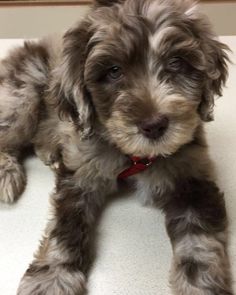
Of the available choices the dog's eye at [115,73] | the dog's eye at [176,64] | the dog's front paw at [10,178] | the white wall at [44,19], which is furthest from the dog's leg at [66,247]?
the white wall at [44,19]

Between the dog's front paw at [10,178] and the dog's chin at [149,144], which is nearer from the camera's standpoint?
the dog's chin at [149,144]

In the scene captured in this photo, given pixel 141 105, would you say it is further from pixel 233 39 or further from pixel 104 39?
pixel 233 39

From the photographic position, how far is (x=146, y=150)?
72.9 inches

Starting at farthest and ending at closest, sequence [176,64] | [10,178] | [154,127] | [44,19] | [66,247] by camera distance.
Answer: [44,19], [10,178], [66,247], [176,64], [154,127]

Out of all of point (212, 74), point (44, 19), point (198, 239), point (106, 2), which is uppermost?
point (106, 2)

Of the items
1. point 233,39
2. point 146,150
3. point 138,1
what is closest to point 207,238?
point 146,150

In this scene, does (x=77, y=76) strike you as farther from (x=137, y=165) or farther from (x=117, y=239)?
(x=117, y=239)

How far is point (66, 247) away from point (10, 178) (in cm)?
55

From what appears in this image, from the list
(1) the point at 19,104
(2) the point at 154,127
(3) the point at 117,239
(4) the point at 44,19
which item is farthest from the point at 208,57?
(4) the point at 44,19

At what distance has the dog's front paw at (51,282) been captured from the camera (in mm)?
1886

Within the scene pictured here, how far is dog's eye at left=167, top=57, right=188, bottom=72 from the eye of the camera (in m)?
1.88

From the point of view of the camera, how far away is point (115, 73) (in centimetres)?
190

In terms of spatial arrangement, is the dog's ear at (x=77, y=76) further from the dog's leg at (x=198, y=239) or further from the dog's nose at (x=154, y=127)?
the dog's leg at (x=198, y=239)

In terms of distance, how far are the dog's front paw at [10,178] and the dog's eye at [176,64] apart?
2.92 ft
